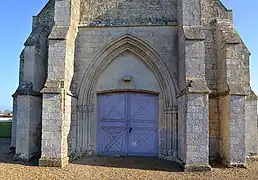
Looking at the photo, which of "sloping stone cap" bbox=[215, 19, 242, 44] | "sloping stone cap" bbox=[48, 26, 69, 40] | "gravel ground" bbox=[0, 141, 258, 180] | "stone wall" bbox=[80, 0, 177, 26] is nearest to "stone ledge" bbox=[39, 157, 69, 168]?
"gravel ground" bbox=[0, 141, 258, 180]

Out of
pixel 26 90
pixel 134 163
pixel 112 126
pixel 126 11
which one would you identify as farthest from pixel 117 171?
pixel 126 11

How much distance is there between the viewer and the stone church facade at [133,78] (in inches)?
328

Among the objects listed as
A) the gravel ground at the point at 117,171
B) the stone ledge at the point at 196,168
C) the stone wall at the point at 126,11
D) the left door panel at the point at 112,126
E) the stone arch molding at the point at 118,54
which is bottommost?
the gravel ground at the point at 117,171

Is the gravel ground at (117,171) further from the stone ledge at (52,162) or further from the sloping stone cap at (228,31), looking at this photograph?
the sloping stone cap at (228,31)

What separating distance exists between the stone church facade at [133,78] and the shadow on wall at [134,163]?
14.4 inches

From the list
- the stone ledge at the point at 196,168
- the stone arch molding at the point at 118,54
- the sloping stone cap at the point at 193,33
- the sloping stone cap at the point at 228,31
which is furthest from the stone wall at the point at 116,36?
the stone ledge at the point at 196,168

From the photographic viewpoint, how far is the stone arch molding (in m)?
9.12

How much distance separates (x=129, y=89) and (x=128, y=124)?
122 cm

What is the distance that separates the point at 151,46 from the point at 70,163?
4.58 metres

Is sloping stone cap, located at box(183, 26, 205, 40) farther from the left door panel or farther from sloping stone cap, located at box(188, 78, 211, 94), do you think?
the left door panel

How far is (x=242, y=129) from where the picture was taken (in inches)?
318

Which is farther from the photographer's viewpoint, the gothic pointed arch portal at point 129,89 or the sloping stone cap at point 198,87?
the gothic pointed arch portal at point 129,89

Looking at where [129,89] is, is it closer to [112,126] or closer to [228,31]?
[112,126]

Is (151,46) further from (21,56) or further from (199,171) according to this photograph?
(21,56)
